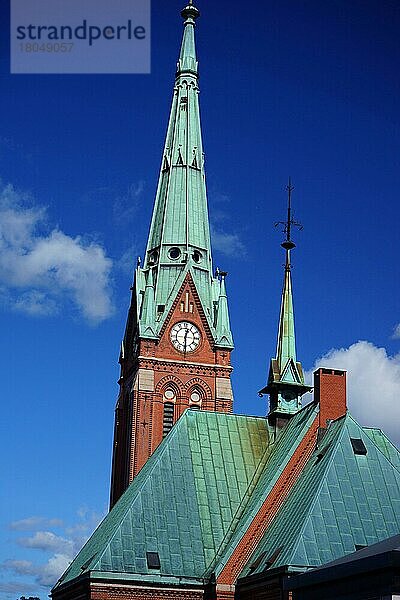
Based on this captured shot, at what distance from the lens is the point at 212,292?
87625 millimetres

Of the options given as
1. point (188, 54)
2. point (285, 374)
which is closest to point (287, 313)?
point (285, 374)

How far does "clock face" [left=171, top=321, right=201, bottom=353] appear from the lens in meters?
85.1

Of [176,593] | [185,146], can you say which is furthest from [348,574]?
[185,146]

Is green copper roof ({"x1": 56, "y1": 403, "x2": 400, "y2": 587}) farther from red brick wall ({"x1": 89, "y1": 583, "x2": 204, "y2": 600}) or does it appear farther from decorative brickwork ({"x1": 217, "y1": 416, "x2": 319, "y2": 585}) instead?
→ red brick wall ({"x1": 89, "y1": 583, "x2": 204, "y2": 600})

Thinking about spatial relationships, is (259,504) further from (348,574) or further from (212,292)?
(212,292)

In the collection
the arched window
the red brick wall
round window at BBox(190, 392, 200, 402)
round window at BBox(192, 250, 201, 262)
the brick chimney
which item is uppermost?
round window at BBox(192, 250, 201, 262)

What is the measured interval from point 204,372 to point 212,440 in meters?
30.8

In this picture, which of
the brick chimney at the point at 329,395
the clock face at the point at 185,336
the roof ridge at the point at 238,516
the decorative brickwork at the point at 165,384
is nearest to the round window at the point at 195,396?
the decorative brickwork at the point at 165,384

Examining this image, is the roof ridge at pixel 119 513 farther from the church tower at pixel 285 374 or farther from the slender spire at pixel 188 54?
the slender spire at pixel 188 54

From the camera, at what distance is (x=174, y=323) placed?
85625 millimetres

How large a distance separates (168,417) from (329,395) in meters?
32.7

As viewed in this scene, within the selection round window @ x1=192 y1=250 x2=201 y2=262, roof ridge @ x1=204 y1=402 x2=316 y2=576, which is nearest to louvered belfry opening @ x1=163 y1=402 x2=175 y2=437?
round window @ x1=192 y1=250 x2=201 y2=262

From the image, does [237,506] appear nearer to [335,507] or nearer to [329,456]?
[329,456]

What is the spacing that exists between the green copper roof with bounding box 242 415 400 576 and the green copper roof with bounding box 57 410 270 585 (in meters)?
3.20
